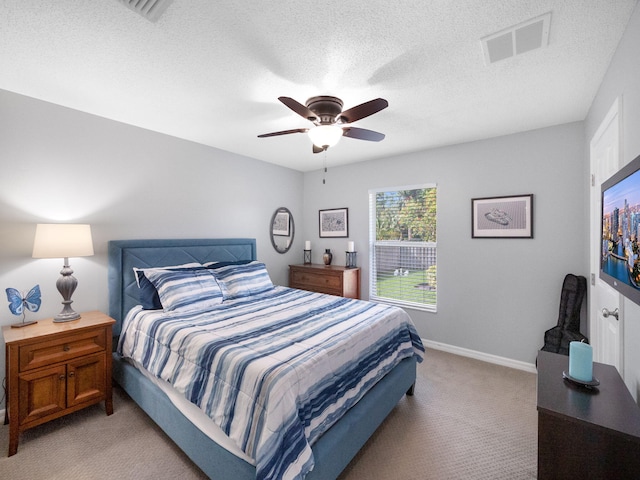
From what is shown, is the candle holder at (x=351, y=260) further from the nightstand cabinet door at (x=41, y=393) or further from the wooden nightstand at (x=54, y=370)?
the nightstand cabinet door at (x=41, y=393)

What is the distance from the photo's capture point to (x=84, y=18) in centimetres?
147

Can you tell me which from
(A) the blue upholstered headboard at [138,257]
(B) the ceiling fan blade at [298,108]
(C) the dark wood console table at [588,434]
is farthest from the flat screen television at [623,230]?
(A) the blue upholstered headboard at [138,257]

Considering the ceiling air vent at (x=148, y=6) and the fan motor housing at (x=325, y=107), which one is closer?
the ceiling air vent at (x=148, y=6)

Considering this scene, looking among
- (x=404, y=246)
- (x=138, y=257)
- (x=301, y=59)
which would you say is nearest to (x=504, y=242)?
(x=404, y=246)

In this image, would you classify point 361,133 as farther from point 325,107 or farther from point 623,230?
point 623,230

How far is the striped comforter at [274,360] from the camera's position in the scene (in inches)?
53.4

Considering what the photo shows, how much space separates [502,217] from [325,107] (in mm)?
2325

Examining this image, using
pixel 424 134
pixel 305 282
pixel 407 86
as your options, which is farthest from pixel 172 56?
pixel 305 282

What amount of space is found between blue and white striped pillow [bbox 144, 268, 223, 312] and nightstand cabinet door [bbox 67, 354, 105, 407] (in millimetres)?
621

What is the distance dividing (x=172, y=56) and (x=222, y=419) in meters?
2.13

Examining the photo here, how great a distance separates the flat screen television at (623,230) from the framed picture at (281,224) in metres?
3.65

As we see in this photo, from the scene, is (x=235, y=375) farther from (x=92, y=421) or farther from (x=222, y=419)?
(x=92, y=421)

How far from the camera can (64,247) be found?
2236 millimetres

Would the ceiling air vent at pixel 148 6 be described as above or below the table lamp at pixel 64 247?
above
